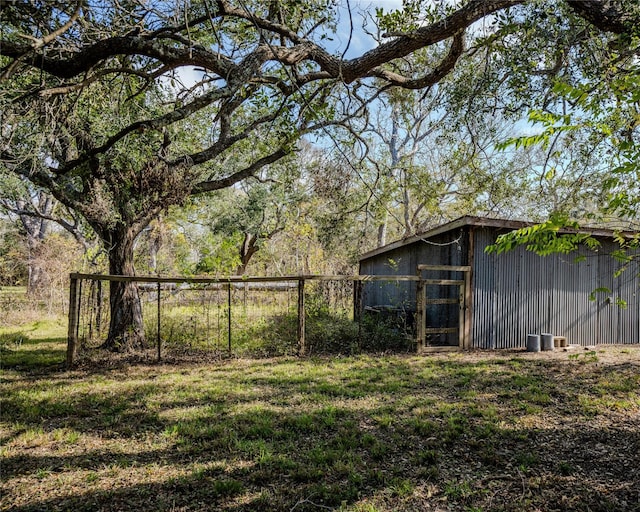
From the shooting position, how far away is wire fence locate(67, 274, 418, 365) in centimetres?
734

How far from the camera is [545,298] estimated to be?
905 centimetres

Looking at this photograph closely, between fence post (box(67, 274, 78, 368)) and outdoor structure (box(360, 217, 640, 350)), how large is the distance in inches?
234

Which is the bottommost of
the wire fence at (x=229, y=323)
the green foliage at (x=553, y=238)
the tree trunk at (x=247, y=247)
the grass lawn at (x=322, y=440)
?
the grass lawn at (x=322, y=440)

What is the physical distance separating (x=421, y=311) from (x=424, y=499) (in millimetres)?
5599

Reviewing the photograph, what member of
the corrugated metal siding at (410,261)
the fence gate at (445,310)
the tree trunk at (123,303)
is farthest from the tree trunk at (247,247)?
the fence gate at (445,310)

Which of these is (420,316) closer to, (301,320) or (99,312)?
(301,320)

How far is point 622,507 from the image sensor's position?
2.67m

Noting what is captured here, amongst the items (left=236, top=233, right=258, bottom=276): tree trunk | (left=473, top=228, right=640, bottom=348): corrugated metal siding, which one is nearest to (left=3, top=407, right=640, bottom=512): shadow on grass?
(left=473, top=228, right=640, bottom=348): corrugated metal siding

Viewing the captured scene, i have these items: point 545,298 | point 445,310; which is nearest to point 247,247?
point 445,310

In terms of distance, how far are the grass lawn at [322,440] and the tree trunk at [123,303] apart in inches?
43.5

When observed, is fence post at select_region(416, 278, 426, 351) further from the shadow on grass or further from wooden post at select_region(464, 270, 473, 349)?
the shadow on grass

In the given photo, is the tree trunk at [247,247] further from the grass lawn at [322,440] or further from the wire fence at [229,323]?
the grass lawn at [322,440]

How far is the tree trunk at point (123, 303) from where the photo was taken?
24.9 ft

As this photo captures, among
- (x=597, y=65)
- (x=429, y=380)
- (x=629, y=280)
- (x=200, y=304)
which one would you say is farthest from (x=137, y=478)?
(x=629, y=280)
